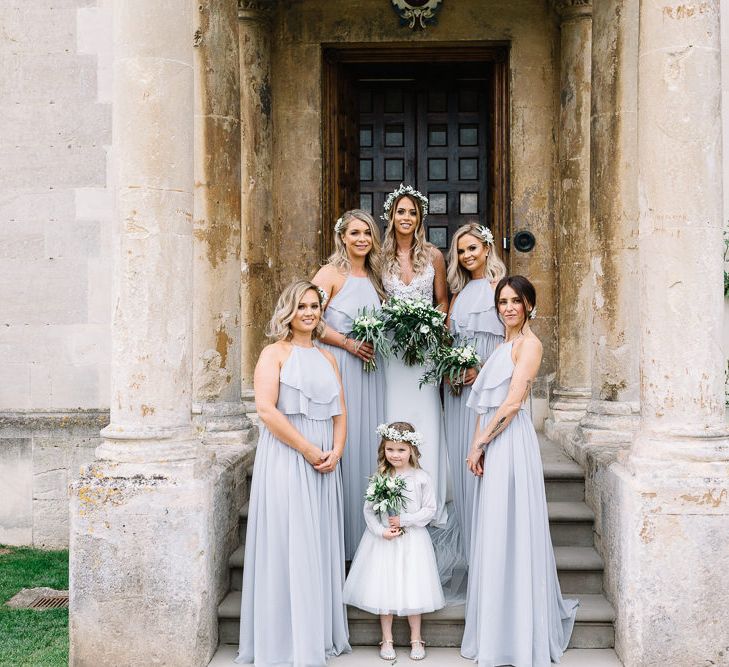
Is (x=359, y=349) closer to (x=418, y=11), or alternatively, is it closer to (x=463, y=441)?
A: (x=463, y=441)

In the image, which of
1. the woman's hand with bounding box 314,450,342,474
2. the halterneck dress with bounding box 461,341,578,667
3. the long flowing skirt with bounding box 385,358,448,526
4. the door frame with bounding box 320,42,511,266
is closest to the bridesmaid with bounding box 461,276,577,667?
the halterneck dress with bounding box 461,341,578,667

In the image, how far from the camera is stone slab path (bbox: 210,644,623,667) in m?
4.57

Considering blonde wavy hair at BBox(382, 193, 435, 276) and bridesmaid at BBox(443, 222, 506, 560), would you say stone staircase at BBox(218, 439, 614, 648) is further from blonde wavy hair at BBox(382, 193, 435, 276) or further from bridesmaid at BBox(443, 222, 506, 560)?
blonde wavy hair at BBox(382, 193, 435, 276)

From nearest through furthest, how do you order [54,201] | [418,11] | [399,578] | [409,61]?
[399,578]
[54,201]
[418,11]
[409,61]

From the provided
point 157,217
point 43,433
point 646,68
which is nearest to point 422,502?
point 157,217

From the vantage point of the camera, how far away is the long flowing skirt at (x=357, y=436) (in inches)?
209

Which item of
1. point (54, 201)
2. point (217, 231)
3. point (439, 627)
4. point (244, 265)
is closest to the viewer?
point (439, 627)

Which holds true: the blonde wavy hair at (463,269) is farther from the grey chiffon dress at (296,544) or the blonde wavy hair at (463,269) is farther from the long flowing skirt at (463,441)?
the grey chiffon dress at (296,544)

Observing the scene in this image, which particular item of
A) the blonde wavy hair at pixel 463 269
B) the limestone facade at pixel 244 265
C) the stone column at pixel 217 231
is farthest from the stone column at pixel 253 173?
the blonde wavy hair at pixel 463 269

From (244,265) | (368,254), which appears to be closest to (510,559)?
(368,254)

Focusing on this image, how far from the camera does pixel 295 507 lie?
4.52 meters

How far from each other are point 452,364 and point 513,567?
50.8 inches

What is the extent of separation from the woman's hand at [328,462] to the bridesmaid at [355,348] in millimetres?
620

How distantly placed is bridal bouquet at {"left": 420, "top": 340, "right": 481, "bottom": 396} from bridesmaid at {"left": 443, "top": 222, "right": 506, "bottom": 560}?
0.07 metres
